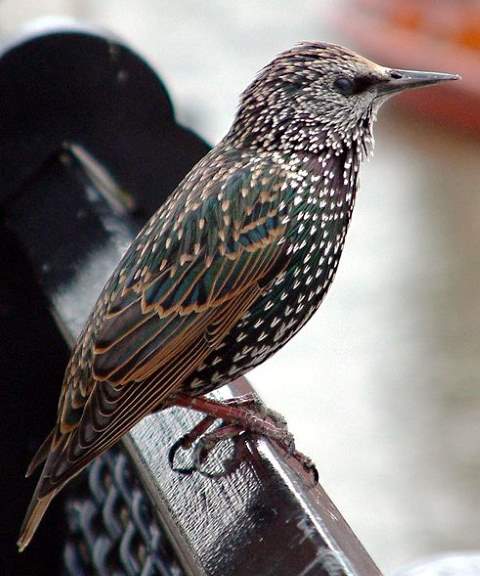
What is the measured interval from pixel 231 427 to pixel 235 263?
0.31m

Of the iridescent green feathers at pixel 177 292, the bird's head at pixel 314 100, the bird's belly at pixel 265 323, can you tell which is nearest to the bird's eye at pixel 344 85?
the bird's head at pixel 314 100

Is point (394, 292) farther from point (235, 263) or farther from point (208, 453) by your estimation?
point (208, 453)

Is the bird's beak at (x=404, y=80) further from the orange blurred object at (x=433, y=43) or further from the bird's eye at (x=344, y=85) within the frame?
the orange blurred object at (x=433, y=43)

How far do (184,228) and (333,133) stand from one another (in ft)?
1.25

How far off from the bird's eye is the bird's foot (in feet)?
1.85

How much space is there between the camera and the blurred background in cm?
541

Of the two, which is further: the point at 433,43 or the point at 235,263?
the point at 433,43

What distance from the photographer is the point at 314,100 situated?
2375 millimetres

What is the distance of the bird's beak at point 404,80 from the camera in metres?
2.27

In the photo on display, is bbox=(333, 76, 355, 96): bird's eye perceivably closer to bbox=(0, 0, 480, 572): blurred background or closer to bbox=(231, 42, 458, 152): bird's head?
bbox=(231, 42, 458, 152): bird's head

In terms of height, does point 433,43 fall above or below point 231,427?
above

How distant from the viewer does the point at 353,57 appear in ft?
7.66

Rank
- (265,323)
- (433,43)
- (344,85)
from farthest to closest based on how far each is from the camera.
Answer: (433,43) → (344,85) → (265,323)

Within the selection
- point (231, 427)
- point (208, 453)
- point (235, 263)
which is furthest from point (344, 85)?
point (208, 453)
